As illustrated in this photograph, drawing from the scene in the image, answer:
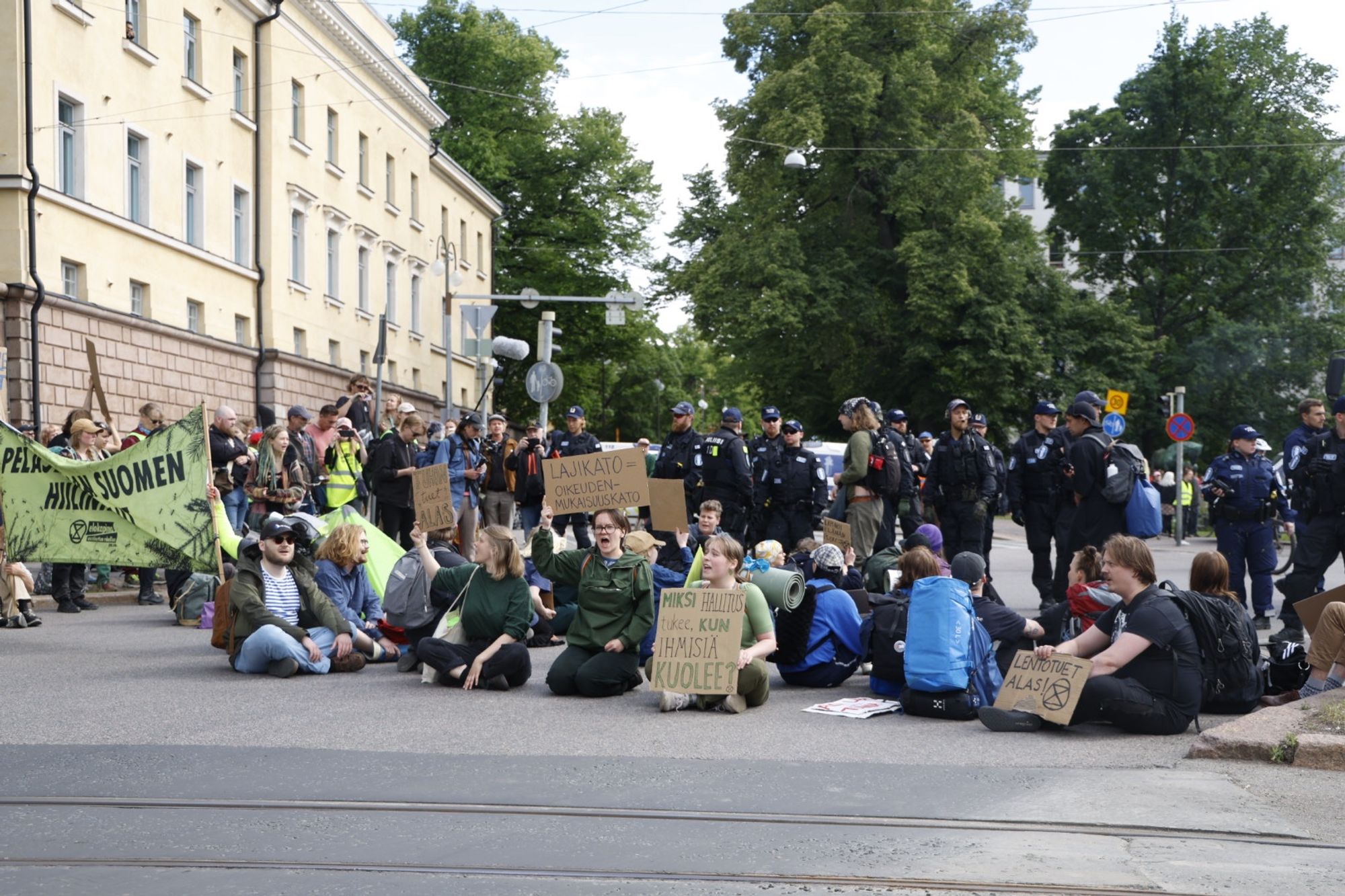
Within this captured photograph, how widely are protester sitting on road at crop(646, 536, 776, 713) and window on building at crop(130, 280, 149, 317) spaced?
21767mm

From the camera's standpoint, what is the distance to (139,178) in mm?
30406

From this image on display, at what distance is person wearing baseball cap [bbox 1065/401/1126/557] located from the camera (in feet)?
47.3

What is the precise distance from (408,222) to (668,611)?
136 ft

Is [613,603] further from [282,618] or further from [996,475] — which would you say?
[996,475]

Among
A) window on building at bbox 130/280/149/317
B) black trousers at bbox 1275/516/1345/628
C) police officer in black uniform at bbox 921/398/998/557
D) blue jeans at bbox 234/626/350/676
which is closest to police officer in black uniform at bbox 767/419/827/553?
police officer in black uniform at bbox 921/398/998/557

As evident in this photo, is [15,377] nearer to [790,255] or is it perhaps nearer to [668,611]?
[668,611]

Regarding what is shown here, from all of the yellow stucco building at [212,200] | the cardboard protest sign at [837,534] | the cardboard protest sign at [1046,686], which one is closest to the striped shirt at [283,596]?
the cardboard protest sign at [837,534]

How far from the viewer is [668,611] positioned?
10.4 m

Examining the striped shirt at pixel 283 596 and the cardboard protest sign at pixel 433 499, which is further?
the cardboard protest sign at pixel 433 499

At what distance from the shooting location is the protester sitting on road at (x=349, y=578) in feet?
41.6

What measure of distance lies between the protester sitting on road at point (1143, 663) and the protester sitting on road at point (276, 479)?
9.49m

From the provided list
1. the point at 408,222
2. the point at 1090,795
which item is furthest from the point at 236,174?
the point at 1090,795

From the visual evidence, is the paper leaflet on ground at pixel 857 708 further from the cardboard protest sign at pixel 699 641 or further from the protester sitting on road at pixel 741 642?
the cardboard protest sign at pixel 699 641

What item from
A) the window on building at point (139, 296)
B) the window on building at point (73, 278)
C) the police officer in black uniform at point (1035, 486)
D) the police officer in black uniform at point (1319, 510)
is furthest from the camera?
the window on building at point (139, 296)
